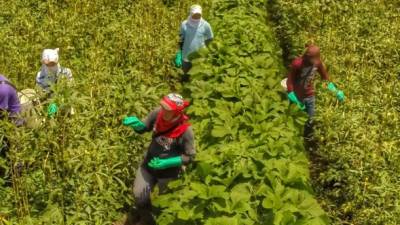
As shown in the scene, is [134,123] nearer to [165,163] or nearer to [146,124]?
[146,124]

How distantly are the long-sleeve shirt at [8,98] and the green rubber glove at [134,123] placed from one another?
104 centimetres

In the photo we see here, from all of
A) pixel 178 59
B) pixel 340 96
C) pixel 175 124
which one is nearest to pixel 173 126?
pixel 175 124

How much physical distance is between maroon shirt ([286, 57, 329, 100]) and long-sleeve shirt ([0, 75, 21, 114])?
3217mm

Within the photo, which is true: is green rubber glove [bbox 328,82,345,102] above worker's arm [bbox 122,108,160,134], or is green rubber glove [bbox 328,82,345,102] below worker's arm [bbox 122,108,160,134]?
below

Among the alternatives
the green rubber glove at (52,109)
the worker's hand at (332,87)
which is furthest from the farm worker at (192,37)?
the green rubber glove at (52,109)

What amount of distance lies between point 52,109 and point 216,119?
161 cm

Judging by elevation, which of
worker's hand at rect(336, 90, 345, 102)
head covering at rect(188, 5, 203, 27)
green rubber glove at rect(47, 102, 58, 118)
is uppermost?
green rubber glove at rect(47, 102, 58, 118)

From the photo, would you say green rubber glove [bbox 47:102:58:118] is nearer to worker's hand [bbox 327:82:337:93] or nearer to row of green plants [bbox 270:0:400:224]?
row of green plants [bbox 270:0:400:224]

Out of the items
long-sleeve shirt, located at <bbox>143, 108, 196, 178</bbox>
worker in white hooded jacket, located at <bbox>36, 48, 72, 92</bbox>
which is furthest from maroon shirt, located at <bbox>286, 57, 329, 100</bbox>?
worker in white hooded jacket, located at <bbox>36, 48, 72, 92</bbox>

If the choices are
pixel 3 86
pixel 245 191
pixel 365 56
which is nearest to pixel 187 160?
pixel 245 191

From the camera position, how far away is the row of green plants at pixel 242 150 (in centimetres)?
382

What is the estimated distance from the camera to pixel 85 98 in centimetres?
427

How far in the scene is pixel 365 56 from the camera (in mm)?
7793

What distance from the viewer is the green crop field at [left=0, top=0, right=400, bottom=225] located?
4.02m
